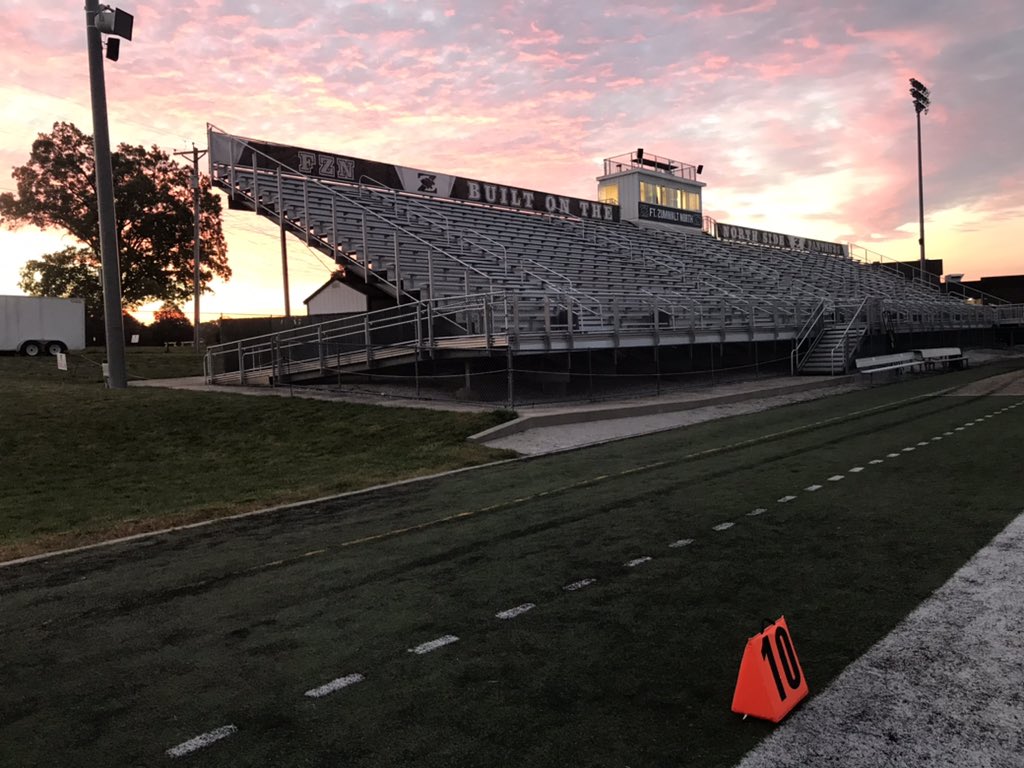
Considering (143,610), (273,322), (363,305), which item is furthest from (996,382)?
(143,610)

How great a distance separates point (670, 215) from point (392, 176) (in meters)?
21.8

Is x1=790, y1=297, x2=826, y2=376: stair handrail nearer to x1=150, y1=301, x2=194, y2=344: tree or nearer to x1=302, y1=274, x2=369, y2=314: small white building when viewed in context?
x1=302, y1=274, x2=369, y2=314: small white building

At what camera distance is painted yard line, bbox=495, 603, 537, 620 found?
194 inches

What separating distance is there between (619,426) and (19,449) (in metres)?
11.0


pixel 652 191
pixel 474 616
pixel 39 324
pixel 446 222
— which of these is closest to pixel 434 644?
pixel 474 616

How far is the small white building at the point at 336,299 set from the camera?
88.3 feet

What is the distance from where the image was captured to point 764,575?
5.59m

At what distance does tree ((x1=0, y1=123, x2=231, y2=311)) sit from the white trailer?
43.0 ft

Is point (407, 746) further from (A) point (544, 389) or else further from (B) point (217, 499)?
(A) point (544, 389)

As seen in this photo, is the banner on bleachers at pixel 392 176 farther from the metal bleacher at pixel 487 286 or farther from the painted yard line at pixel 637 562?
the painted yard line at pixel 637 562

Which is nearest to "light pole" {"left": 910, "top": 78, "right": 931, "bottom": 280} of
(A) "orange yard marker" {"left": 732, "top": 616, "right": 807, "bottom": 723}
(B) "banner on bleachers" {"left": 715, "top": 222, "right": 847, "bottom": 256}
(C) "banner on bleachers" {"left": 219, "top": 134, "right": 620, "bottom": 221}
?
(B) "banner on bleachers" {"left": 715, "top": 222, "right": 847, "bottom": 256}

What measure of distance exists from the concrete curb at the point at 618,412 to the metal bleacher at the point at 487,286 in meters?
2.19

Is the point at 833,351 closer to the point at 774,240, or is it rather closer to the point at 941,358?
the point at 941,358

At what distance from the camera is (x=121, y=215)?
4403 centimetres
